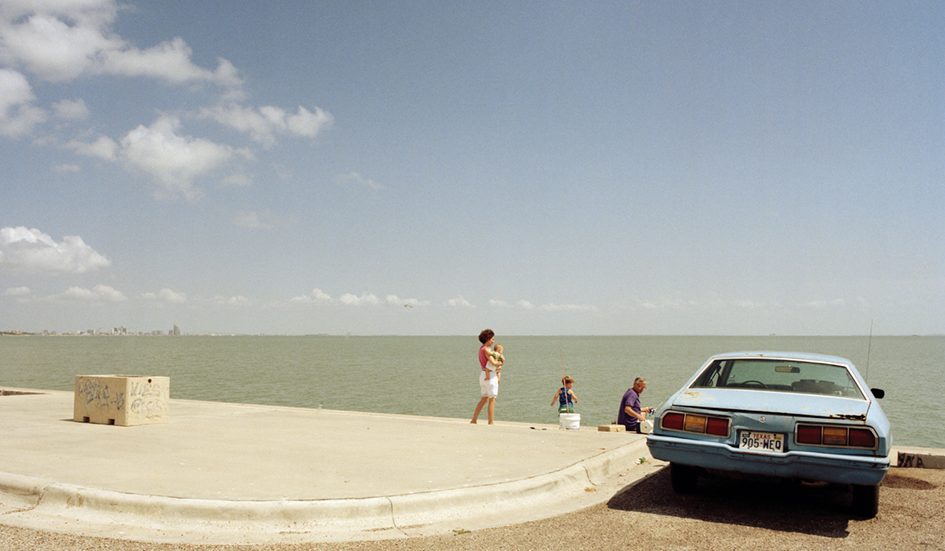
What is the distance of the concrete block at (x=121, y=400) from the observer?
10188 mm

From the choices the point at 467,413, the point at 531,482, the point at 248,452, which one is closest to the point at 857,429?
the point at 531,482

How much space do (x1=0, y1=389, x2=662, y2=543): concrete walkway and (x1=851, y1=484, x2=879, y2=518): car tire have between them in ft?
6.95

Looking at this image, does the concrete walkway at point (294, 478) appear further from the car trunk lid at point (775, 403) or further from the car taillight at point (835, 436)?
the car taillight at point (835, 436)

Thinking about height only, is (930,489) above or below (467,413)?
above

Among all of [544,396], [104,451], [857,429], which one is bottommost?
[544,396]

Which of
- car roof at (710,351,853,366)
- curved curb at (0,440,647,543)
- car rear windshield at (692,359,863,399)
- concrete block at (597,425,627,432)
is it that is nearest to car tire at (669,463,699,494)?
car rear windshield at (692,359,863,399)

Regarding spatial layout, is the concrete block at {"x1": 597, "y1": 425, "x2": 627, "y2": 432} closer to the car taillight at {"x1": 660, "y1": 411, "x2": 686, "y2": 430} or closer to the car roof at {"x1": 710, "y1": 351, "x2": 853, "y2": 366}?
the car roof at {"x1": 710, "y1": 351, "x2": 853, "y2": 366}

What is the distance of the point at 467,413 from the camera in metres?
30.2

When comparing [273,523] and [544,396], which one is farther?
[544,396]

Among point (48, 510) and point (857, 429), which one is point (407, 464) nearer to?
point (48, 510)

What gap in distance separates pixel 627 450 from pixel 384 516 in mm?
3744

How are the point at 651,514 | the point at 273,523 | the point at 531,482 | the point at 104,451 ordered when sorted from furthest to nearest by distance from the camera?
the point at 104,451, the point at 531,482, the point at 651,514, the point at 273,523

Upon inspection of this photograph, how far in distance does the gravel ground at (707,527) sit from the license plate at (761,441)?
23.9 inches

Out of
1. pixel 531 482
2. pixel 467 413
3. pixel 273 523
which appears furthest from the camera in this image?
pixel 467 413
